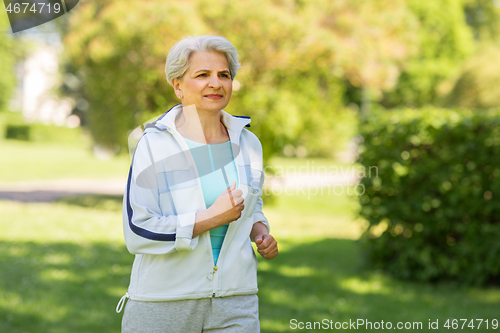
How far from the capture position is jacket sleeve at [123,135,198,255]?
1804 millimetres

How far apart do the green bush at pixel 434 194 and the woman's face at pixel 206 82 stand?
4.34 metres

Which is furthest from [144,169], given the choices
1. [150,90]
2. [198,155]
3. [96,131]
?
[96,131]

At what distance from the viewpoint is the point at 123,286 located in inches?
207

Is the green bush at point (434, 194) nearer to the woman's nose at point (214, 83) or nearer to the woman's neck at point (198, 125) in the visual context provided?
the woman's neck at point (198, 125)

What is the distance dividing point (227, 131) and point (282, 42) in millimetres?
7125

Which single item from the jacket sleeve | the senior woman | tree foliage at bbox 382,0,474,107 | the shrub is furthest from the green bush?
the shrub

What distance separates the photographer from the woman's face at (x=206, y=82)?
194 centimetres

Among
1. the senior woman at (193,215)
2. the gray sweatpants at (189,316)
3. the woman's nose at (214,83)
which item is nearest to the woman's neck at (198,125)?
the senior woman at (193,215)

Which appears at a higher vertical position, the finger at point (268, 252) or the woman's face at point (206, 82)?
the woman's face at point (206, 82)

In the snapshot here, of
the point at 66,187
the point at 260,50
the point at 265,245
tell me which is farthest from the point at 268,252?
the point at 66,187

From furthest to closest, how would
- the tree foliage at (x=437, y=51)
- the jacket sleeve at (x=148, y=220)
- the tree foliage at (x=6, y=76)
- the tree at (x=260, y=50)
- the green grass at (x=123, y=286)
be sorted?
the tree foliage at (x=437, y=51) → the tree foliage at (x=6, y=76) → the tree at (x=260, y=50) → the green grass at (x=123, y=286) → the jacket sleeve at (x=148, y=220)

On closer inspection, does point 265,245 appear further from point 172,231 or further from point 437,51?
point 437,51

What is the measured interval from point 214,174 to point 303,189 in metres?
13.1

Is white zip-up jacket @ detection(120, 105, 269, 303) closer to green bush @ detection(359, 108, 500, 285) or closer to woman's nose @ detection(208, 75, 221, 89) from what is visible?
woman's nose @ detection(208, 75, 221, 89)
